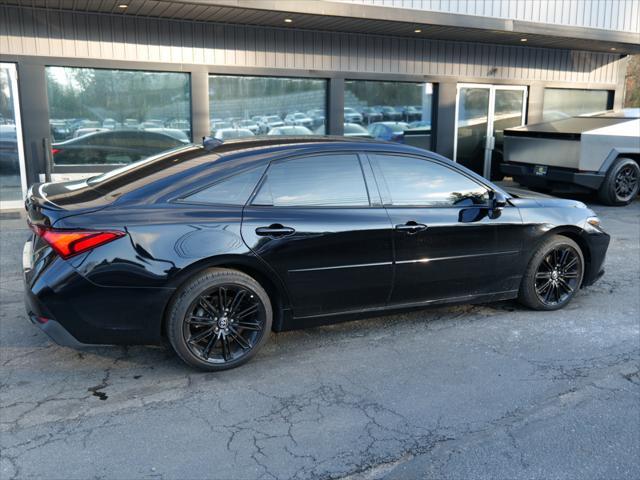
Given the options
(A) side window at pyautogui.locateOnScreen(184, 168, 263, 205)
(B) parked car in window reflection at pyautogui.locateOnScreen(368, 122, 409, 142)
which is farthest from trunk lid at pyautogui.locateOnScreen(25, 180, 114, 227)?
(B) parked car in window reflection at pyautogui.locateOnScreen(368, 122, 409, 142)

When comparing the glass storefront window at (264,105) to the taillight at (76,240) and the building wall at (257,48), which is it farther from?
the taillight at (76,240)

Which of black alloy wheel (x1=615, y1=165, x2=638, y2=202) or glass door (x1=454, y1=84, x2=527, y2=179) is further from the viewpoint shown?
glass door (x1=454, y1=84, x2=527, y2=179)

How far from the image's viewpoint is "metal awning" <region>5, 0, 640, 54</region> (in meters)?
8.60

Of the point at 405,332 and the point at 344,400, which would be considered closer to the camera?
the point at 344,400

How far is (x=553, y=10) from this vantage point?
455 inches

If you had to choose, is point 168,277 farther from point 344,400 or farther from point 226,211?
point 344,400

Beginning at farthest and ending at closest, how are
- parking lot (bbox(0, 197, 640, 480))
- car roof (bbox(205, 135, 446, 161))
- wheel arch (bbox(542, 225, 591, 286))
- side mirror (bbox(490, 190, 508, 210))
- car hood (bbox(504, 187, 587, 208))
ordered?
wheel arch (bbox(542, 225, 591, 286))
car hood (bbox(504, 187, 587, 208))
side mirror (bbox(490, 190, 508, 210))
car roof (bbox(205, 135, 446, 161))
parking lot (bbox(0, 197, 640, 480))

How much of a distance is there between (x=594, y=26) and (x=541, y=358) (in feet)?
33.2

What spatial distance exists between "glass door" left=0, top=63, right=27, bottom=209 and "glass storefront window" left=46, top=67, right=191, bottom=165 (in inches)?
19.5

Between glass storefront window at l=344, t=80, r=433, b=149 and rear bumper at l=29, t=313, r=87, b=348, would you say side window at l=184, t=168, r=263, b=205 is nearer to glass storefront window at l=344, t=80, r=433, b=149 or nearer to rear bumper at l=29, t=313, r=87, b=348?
rear bumper at l=29, t=313, r=87, b=348

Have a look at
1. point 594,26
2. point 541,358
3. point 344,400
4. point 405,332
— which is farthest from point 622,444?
point 594,26

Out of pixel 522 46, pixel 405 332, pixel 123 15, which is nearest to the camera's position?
pixel 405 332

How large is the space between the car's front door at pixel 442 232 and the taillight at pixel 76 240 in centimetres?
196

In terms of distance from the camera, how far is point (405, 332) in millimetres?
4711
